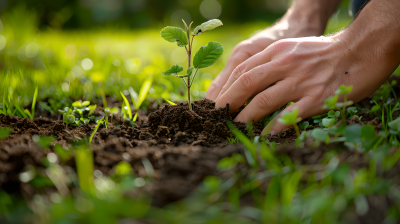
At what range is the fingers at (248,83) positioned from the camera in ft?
4.84

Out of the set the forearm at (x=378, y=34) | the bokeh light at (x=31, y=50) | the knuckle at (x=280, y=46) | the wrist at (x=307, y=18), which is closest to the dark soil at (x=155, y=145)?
the knuckle at (x=280, y=46)

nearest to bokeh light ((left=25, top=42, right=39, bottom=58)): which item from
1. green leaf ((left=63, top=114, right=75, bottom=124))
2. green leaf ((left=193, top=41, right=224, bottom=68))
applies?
green leaf ((left=63, top=114, right=75, bottom=124))

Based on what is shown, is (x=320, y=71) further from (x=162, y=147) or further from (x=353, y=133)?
(x=162, y=147)

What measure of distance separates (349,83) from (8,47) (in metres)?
3.63

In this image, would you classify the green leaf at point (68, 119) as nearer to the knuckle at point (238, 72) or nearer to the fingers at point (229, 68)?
the fingers at point (229, 68)

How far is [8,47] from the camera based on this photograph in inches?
121

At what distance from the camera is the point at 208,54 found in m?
1.34

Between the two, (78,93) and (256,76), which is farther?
(78,93)

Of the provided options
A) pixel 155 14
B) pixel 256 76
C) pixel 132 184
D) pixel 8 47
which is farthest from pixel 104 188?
pixel 155 14

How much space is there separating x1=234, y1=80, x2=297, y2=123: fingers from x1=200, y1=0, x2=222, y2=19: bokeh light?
11218 millimetres

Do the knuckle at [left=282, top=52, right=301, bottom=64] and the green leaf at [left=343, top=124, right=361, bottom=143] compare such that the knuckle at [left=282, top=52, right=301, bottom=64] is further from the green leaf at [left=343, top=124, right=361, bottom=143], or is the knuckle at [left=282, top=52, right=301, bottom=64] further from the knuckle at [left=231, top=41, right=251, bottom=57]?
the green leaf at [left=343, top=124, right=361, bottom=143]

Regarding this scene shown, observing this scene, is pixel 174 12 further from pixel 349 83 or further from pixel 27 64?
pixel 349 83

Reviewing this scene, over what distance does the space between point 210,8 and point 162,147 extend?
1195 centimetres

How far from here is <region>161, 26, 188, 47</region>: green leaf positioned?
1.30m
